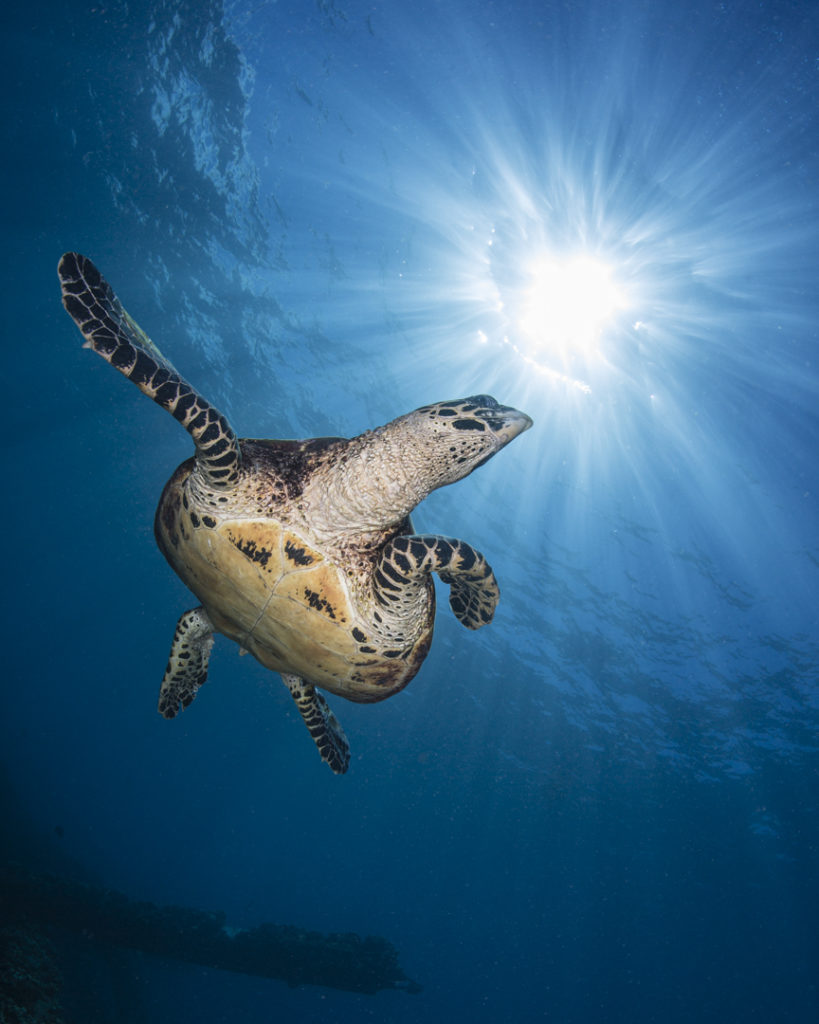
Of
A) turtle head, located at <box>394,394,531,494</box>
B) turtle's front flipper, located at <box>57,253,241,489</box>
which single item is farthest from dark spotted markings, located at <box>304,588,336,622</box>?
turtle head, located at <box>394,394,531,494</box>

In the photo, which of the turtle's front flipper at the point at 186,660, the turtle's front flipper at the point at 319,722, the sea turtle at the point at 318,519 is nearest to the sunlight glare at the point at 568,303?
the sea turtle at the point at 318,519

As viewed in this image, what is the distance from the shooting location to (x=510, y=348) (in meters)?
14.8

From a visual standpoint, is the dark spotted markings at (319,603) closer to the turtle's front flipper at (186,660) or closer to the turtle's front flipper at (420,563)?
the turtle's front flipper at (420,563)

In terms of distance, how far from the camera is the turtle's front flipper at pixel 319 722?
5.09m

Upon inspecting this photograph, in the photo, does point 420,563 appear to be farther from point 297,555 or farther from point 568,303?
point 568,303

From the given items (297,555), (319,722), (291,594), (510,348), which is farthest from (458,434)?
(510,348)

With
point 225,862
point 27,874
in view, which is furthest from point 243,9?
point 225,862

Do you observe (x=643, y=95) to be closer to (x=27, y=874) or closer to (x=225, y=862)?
(x=27, y=874)

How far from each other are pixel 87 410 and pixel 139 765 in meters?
39.5

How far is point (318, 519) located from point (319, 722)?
3.01 m

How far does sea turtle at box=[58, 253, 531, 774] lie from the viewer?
2.94 m

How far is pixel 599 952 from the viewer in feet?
202

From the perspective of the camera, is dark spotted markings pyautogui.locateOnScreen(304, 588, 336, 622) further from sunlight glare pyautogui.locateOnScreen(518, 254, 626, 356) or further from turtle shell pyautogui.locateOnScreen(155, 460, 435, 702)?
sunlight glare pyautogui.locateOnScreen(518, 254, 626, 356)

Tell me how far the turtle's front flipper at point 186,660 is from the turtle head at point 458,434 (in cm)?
→ 314
